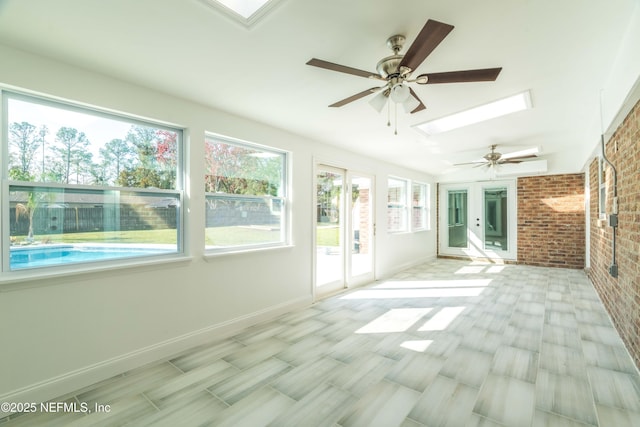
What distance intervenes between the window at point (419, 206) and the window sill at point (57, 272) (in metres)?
5.85

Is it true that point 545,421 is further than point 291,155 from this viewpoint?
No

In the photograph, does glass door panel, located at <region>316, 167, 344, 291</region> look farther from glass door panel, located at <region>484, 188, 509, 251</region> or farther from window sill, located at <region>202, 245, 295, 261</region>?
glass door panel, located at <region>484, 188, 509, 251</region>

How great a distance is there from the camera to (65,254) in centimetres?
224

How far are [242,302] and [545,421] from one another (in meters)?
2.72

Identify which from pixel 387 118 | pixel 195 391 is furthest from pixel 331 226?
pixel 195 391

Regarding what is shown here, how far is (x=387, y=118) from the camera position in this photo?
3.25 m

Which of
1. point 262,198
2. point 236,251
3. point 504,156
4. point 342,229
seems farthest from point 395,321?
point 504,156

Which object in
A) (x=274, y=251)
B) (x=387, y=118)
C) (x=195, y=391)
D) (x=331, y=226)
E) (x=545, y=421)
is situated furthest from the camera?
(x=331, y=226)

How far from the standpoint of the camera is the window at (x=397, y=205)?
247 inches

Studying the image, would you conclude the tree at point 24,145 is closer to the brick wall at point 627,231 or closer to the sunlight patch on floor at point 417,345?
the sunlight patch on floor at point 417,345

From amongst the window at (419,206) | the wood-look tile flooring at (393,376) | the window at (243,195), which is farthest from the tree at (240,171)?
the window at (419,206)

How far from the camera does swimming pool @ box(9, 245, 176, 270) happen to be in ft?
6.77

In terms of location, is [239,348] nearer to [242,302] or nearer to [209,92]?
[242,302]

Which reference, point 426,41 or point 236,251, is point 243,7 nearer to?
point 426,41
